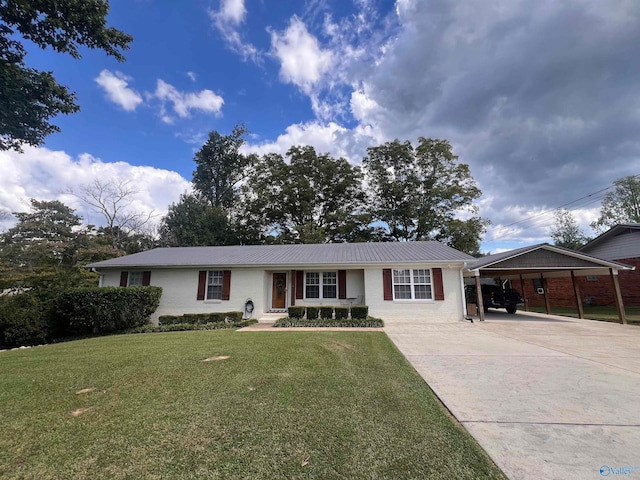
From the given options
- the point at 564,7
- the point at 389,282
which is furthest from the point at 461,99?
the point at 389,282

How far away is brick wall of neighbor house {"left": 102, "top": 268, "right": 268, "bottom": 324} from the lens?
13.8 meters

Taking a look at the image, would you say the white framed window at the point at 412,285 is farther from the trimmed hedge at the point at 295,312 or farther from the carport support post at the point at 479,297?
the trimmed hedge at the point at 295,312

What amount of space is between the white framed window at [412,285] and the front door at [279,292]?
5847 mm

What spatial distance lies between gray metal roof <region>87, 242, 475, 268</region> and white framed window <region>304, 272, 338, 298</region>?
39.0 inches

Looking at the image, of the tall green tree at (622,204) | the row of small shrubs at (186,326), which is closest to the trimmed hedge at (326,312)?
the row of small shrubs at (186,326)

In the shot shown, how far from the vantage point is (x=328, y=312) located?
490 inches

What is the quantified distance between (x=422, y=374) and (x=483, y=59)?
43.4 feet

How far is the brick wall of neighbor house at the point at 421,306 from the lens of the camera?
492 inches

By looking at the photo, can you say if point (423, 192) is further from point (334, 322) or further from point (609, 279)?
point (334, 322)

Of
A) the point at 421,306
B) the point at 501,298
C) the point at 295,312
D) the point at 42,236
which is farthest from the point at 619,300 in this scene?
the point at 42,236

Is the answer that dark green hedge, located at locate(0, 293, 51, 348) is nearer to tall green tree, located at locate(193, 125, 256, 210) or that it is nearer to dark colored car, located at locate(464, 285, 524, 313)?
tall green tree, located at locate(193, 125, 256, 210)

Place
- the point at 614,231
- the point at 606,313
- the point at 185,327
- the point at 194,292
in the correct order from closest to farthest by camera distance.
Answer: the point at 185,327 → the point at 194,292 → the point at 606,313 → the point at 614,231

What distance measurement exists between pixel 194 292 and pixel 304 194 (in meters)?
16.3

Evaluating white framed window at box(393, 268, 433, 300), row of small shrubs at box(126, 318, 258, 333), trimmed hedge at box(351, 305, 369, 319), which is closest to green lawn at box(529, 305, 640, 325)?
white framed window at box(393, 268, 433, 300)
